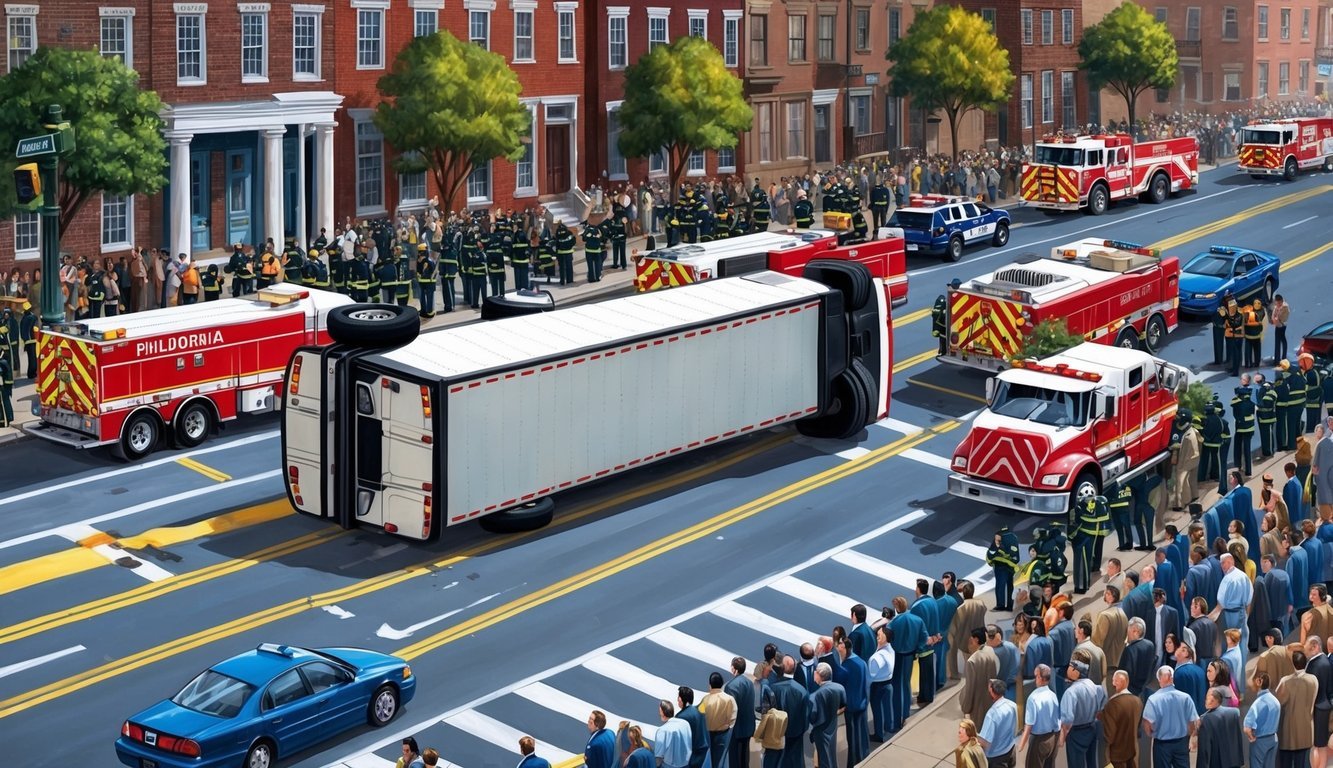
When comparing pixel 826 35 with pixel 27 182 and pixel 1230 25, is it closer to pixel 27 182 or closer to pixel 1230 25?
pixel 27 182

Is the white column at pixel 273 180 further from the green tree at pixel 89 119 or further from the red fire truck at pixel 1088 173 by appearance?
the red fire truck at pixel 1088 173

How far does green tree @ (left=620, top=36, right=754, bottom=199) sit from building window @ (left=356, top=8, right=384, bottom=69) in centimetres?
845

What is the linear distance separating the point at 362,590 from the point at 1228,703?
532 inches

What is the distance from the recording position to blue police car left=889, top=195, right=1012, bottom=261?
5406 cm

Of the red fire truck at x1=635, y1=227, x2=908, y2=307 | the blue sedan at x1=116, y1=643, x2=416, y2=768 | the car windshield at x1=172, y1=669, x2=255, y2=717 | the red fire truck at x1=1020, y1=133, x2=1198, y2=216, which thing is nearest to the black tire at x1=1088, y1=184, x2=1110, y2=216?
the red fire truck at x1=1020, y1=133, x2=1198, y2=216

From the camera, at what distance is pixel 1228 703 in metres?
20.0

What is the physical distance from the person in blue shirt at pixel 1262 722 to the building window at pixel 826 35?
2308 inches

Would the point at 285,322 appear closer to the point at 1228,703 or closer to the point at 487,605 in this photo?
the point at 487,605

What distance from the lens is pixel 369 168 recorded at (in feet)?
192

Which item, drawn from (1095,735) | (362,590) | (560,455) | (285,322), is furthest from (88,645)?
(1095,735)

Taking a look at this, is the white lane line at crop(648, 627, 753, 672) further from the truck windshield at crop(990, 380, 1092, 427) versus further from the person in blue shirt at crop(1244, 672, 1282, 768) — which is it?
the truck windshield at crop(990, 380, 1092, 427)

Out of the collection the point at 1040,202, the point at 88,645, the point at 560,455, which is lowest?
the point at 88,645

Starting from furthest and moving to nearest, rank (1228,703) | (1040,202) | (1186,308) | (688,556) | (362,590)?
(1040,202), (1186,308), (688,556), (362,590), (1228,703)

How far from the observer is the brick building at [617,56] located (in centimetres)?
6556
